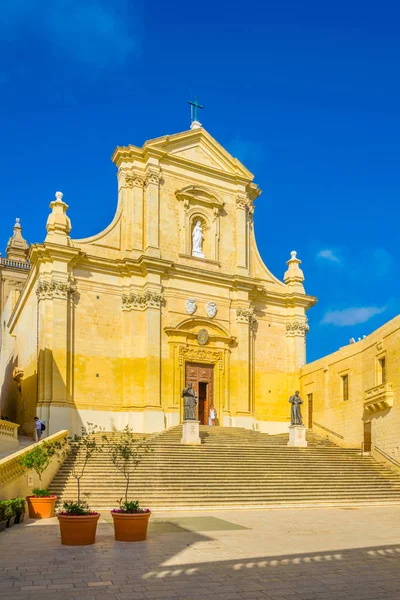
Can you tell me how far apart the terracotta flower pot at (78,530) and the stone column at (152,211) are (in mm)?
20359

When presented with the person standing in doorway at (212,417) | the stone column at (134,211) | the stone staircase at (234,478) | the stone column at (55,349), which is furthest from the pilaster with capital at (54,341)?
the person standing in doorway at (212,417)

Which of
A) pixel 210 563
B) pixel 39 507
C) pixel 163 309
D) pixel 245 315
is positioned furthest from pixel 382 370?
pixel 210 563

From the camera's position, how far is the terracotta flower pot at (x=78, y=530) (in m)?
11.1

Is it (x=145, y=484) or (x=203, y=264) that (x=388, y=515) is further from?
(x=203, y=264)

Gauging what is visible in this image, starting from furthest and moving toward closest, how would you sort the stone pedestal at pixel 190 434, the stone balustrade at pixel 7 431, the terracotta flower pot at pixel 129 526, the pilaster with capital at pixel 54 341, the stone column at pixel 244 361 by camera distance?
the stone column at pixel 244 361
the pilaster with capital at pixel 54 341
the stone pedestal at pixel 190 434
the stone balustrade at pixel 7 431
the terracotta flower pot at pixel 129 526

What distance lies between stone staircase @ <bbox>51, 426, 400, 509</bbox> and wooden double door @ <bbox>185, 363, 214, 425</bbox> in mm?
4525

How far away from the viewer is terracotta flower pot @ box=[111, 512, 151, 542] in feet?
38.3

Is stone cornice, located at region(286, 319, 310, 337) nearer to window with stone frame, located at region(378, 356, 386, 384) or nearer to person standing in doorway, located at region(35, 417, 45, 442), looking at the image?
window with stone frame, located at region(378, 356, 386, 384)

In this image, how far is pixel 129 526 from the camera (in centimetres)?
1166

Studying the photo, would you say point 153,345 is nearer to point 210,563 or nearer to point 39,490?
Answer: point 39,490

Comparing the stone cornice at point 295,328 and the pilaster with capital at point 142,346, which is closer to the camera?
the pilaster with capital at point 142,346

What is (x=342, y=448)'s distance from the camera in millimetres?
28391

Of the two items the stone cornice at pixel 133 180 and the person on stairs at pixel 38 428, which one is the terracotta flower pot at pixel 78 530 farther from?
the stone cornice at pixel 133 180

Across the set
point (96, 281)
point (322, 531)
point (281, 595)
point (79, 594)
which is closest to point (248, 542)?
point (322, 531)
